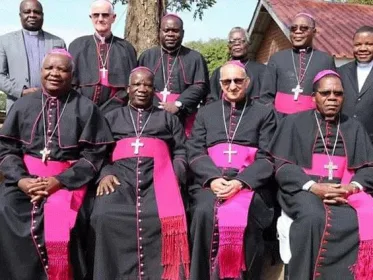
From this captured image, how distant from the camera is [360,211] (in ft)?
14.3

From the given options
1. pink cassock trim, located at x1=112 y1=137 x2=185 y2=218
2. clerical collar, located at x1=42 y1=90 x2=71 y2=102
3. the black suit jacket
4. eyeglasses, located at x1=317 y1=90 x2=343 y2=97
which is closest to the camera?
pink cassock trim, located at x1=112 y1=137 x2=185 y2=218

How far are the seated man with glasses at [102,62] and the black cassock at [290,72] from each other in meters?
1.46

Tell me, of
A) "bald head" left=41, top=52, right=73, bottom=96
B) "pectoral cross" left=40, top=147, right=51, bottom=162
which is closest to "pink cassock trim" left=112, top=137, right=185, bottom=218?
"pectoral cross" left=40, top=147, right=51, bottom=162

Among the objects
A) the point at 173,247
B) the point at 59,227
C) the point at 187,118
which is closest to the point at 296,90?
the point at 187,118

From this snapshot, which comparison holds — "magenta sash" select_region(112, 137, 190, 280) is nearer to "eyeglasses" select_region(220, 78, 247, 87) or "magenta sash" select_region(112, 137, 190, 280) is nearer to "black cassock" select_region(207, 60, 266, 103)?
"eyeglasses" select_region(220, 78, 247, 87)

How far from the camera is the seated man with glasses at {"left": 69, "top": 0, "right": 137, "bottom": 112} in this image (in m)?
5.81

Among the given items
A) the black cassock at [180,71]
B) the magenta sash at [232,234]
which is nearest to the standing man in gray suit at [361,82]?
the black cassock at [180,71]

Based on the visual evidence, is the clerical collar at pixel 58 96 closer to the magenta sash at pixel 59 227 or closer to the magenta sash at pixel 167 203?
the magenta sash at pixel 167 203

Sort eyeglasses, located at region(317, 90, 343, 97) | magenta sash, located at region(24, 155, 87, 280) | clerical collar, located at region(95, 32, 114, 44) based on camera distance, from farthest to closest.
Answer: clerical collar, located at region(95, 32, 114, 44)
eyeglasses, located at region(317, 90, 343, 97)
magenta sash, located at region(24, 155, 87, 280)

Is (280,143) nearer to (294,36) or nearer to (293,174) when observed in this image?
(293,174)

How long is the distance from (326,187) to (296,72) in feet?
5.81

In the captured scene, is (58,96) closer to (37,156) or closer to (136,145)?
(37,156)

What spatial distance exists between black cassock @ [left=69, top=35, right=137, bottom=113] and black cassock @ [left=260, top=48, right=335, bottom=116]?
1467mm

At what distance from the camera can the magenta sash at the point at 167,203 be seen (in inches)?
176
